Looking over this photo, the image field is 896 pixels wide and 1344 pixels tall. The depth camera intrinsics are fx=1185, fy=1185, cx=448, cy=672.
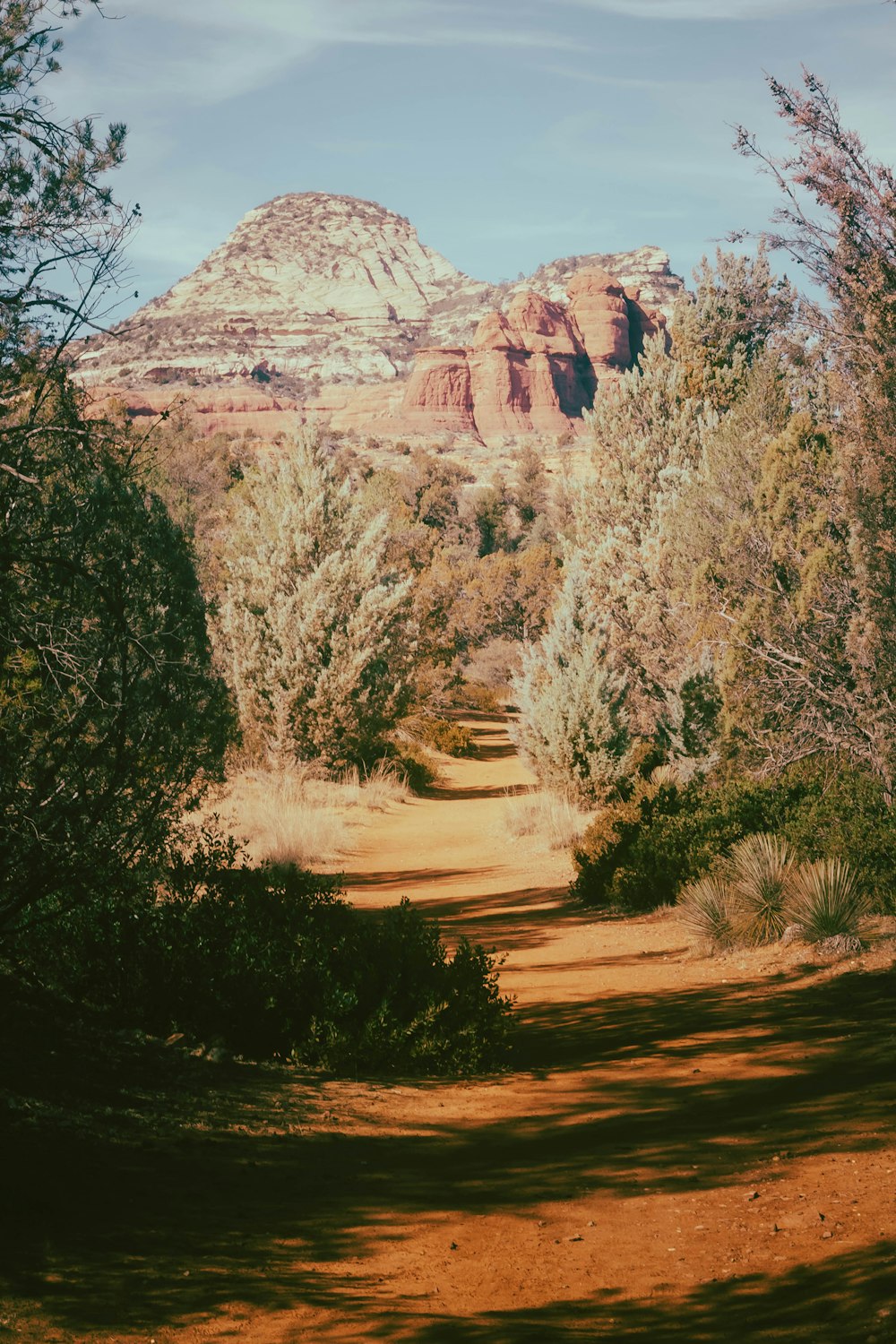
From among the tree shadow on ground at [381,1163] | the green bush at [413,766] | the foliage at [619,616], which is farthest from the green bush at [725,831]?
the green bush at [413,766]

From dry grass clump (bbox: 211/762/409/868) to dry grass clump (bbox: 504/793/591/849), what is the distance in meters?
2.56

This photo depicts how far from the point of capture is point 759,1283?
408 cm

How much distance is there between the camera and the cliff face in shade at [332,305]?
371ft

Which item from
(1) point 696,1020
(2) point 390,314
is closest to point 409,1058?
(1) point 696,1020

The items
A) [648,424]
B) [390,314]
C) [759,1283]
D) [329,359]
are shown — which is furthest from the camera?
[390,314]

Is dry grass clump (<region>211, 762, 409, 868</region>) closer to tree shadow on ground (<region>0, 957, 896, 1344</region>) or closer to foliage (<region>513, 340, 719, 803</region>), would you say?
foliage (<region>513, 340, 719, 803</region>)

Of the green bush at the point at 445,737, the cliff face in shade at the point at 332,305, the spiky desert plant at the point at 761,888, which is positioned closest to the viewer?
the spiky desert plant at the point at 761,888

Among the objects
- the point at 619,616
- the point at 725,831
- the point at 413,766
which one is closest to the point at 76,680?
the point at 725,831

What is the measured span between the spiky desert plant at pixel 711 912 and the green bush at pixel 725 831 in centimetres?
68

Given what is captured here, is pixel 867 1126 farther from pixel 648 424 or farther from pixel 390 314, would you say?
pixel 390 314

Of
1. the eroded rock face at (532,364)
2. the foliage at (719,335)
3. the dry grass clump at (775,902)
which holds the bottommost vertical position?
the dry grass clump at (775,902)

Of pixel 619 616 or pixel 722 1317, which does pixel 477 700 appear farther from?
pixel 722 1317

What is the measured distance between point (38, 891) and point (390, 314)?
14068 centimetres

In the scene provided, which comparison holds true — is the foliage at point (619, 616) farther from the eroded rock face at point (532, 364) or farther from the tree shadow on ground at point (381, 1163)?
the eroded rock face at point (532, 364)
